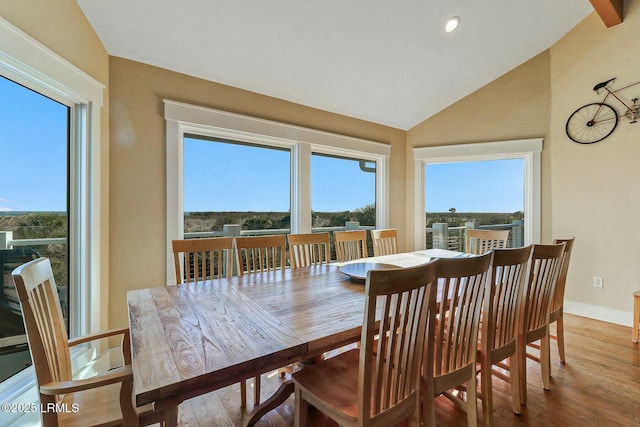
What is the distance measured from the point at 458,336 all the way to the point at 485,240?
2094 mm

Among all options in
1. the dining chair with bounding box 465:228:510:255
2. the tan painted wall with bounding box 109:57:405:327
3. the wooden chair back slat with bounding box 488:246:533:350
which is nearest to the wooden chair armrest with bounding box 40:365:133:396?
the tan painted wall with bounding box 109:57:405:327

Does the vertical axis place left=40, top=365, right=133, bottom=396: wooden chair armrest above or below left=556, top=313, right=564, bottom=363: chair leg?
above

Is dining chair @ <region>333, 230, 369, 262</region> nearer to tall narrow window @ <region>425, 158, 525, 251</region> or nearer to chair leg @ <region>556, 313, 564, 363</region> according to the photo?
chair leg @ <region>556, 313, 564, 363</region>

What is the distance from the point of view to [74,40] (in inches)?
76.0

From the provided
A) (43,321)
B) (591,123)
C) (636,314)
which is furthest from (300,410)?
(591,123)

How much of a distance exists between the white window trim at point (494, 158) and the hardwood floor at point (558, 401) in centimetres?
172

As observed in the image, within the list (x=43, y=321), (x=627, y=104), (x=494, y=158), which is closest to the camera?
(x=43, y=321)

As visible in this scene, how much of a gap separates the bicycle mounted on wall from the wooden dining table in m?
3.44

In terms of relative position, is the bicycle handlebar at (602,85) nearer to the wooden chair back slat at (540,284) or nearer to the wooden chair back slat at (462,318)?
the wooden chair back slat at (540,284)

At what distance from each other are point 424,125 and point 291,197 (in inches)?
96.8

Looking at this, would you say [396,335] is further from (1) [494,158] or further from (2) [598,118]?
(2) [598,118]

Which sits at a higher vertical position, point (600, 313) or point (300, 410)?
point (300, 410)

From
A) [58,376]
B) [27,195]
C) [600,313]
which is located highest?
[27,195]

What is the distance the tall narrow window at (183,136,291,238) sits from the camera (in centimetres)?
282
